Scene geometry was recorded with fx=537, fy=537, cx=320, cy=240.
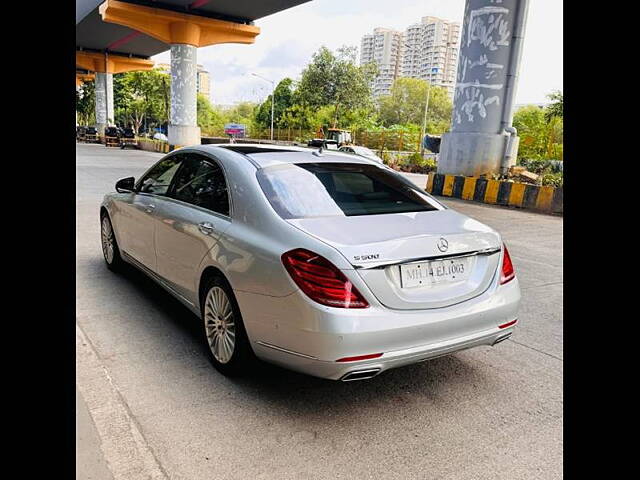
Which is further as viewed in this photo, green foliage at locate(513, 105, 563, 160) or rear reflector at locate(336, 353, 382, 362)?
green foliage at locate(513, 105, 563, 160)

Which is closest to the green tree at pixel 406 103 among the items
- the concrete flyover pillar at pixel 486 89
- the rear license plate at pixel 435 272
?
the concrete flyover pillar at pixel 486 89

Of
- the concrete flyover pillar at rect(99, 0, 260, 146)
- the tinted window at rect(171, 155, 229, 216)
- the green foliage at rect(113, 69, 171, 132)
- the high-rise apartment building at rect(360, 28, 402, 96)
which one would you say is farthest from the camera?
the high-rise apartment building at rect(360, 28, 402, 96)

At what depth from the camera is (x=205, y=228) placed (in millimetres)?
3592

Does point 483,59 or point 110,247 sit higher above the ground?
point 483,59

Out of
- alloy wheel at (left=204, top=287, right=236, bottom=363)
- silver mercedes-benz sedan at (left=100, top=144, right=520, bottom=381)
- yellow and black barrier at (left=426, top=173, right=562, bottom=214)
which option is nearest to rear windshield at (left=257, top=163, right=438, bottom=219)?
silver mercedes-benz sedan at (left=100, top=144, right=520, bottom=381)

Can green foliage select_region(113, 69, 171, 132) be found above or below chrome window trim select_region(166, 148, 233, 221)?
above

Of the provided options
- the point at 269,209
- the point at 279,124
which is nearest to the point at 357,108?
the point at 279,124

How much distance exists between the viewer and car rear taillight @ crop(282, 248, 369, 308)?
271 cm

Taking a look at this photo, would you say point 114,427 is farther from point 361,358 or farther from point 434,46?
point 434,46

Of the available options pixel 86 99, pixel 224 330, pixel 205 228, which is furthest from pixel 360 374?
pixel 86 99

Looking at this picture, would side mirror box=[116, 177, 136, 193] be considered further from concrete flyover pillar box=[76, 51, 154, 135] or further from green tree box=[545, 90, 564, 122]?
concrete flyover pillar box=[76, 51, 154, 135]

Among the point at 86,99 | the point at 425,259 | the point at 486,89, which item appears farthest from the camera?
the point at 86,99

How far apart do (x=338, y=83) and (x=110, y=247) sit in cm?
4725
